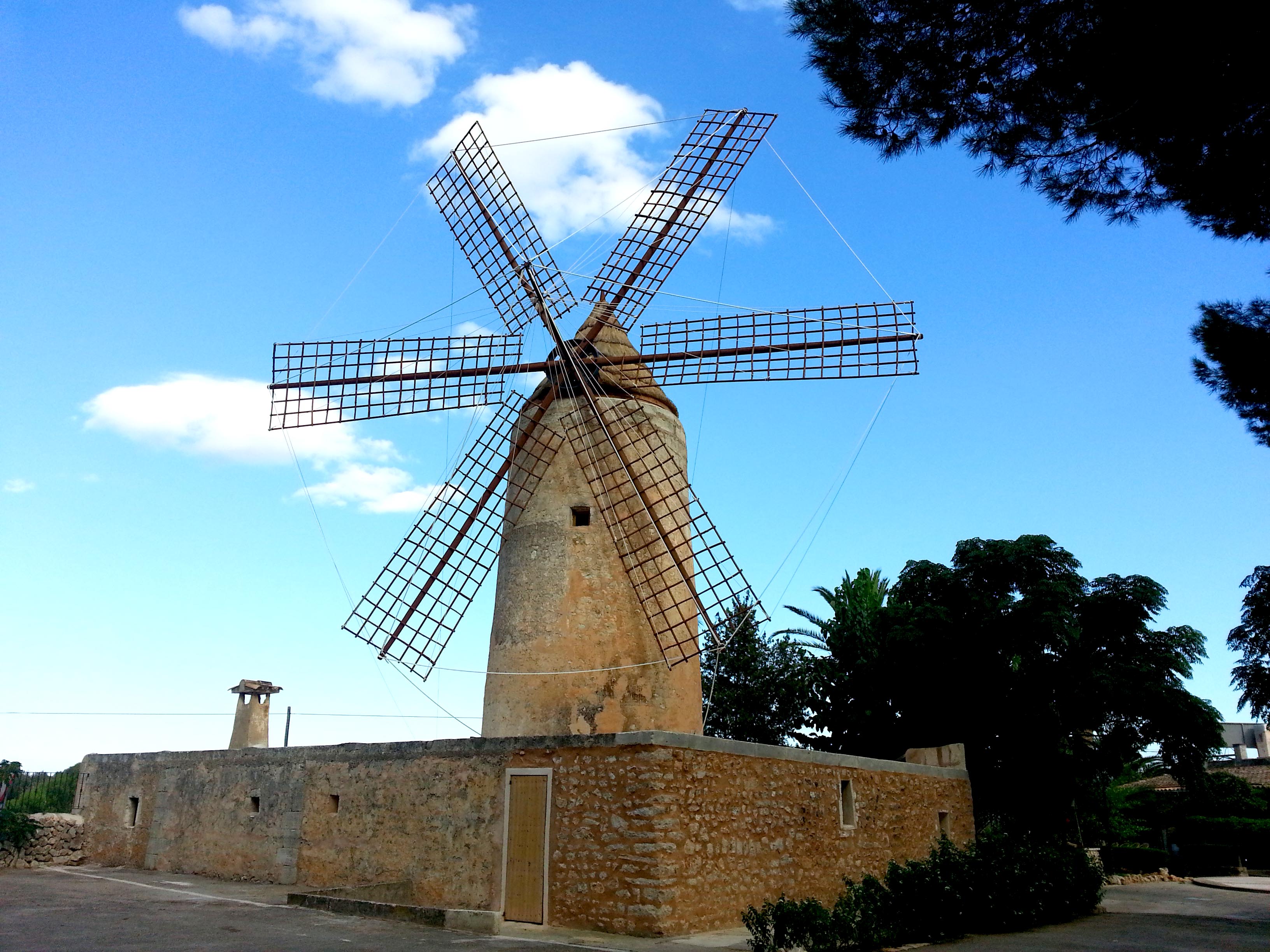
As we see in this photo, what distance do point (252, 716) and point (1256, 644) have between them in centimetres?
1523

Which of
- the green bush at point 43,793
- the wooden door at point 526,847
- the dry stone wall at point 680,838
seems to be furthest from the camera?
the green bush at point 43,793

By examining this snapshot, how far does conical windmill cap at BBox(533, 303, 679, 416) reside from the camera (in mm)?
11547

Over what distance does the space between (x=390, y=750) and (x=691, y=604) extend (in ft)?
11.6

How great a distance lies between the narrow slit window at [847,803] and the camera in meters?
10.7

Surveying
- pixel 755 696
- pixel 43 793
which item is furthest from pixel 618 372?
pixel 43 793

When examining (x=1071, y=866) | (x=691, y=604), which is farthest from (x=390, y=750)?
(x=1071, y=866)

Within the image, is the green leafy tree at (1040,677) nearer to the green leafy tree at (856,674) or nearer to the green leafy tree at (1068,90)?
the green leafy tree at (856,674)

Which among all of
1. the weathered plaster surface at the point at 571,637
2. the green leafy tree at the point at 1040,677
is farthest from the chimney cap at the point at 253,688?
the green leafy tree at the point at 1040,677

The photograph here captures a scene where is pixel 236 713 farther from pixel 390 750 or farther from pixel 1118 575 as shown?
pixel 1118 575

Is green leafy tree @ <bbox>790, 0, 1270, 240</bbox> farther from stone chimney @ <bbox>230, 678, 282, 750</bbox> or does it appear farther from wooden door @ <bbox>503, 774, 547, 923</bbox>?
stone chimney @ <bbox>230, 678, 282, 750</bbox>

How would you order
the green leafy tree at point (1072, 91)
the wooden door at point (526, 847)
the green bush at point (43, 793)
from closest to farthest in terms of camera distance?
the green leafy tree at point (1072, 91) → the wooden door at point (526, 847) → the green bush at point (43, 793)

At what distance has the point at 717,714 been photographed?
20.3 m

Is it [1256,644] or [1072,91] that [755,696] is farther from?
[1072,91]

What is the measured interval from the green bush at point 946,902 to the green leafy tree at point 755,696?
8469 mm
